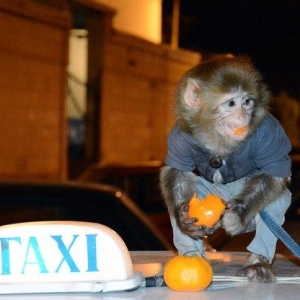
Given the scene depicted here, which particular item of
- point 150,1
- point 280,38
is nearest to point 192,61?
point 150,1

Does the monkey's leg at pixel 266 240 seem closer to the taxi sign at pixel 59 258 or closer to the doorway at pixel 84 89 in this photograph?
the taxi sign at pixel 59 258

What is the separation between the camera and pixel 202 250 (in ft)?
9.99

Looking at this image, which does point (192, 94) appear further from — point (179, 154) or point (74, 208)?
point (74, 208)

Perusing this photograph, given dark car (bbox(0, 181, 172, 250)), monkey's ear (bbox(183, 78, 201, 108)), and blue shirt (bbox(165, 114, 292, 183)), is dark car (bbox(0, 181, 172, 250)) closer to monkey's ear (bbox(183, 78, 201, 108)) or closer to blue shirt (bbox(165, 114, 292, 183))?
monkey's ear (bbox(183, 78, 201, 108))

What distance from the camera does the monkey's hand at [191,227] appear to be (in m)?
2.82

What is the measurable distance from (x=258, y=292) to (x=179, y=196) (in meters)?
0.85

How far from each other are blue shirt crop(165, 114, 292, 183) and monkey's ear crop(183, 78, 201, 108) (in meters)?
0.21

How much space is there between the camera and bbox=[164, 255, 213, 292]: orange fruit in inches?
92.4

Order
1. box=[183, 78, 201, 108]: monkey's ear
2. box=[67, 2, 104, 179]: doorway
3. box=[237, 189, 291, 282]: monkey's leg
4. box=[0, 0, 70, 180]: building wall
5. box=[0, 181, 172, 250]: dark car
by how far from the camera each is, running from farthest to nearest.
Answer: box=[67, 2, 104, 179]: doorway → box=[0, 0, 70, 180]: building wall → box=[0, 181, 172, 250]: dark car → box=[183, 78, 201, 108]: monkey's ear → box=[237, 189, 291, 282]: monkey's leg

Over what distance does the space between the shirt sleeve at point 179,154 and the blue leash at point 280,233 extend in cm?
28

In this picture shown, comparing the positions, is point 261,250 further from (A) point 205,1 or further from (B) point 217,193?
(A) point 205,1

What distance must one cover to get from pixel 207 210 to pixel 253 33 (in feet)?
117

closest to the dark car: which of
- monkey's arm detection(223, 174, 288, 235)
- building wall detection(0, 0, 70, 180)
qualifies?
monkey's arm detection(223, 174, 288, 235)

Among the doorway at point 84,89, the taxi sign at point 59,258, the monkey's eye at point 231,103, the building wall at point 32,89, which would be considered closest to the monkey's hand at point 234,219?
the monkey's eye at point 231,103
